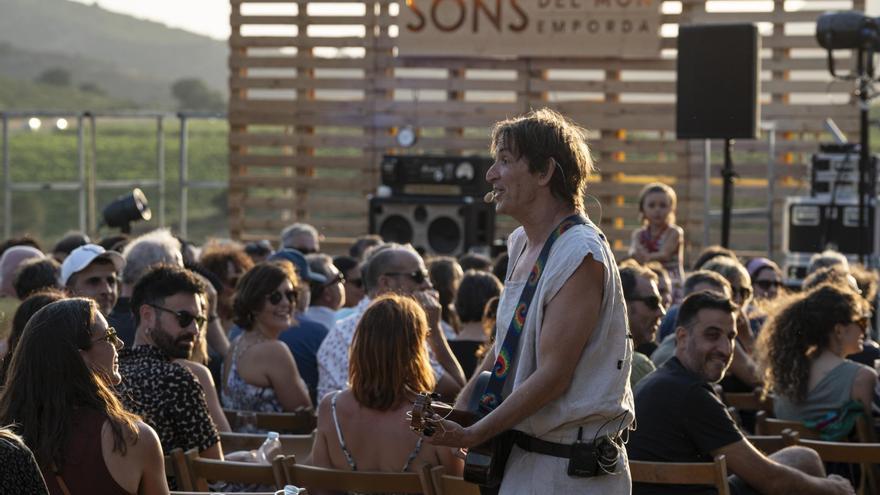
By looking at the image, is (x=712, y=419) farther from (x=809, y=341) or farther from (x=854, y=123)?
(x=854, y=123)

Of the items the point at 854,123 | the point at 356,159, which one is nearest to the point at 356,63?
the point at 356,159

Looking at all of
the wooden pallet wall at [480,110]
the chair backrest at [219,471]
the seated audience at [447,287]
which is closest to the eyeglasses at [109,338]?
the chair backrest at [219,471]

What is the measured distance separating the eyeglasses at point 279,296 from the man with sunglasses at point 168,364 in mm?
770

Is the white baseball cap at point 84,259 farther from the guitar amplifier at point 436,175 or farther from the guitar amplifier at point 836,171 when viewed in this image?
the guitar amplifier at point 836,171

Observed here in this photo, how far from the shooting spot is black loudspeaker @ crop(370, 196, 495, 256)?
12.4 m

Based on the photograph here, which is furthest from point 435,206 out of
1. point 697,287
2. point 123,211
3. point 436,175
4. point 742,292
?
point 697,287

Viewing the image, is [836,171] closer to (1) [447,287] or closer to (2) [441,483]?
(1) [447,287]

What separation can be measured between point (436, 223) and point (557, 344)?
941 cm

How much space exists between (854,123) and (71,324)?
1209 cm

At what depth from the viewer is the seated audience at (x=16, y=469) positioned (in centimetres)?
204

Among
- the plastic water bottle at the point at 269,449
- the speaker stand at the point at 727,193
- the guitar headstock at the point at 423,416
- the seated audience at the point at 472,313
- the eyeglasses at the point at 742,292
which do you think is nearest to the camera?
the guitar headstock at the point at 423,416

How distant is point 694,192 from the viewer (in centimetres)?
1464

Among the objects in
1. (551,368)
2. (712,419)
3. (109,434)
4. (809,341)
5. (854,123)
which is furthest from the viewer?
(854,123)

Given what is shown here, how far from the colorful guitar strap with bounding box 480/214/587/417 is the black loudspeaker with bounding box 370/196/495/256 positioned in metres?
8.85
